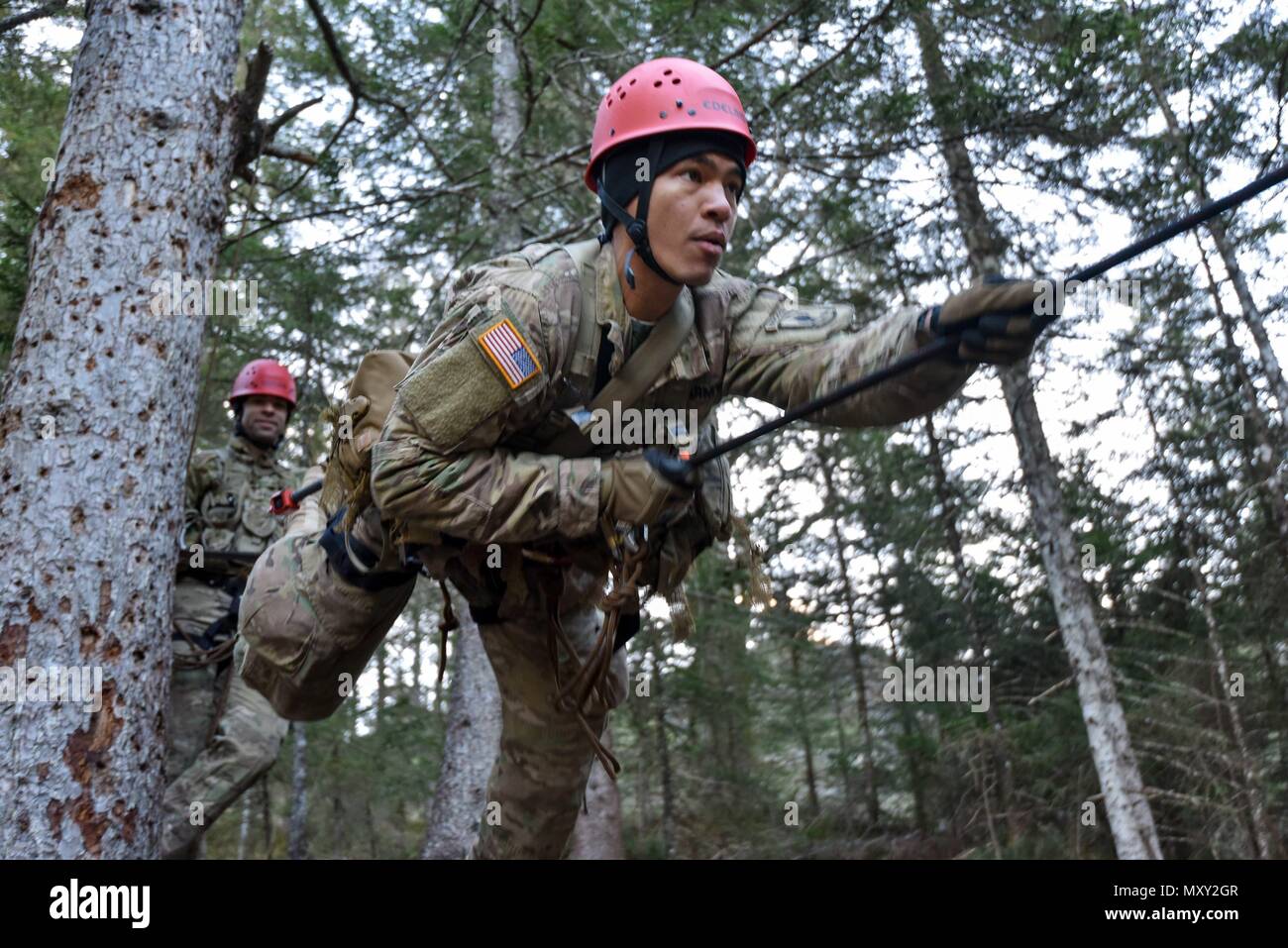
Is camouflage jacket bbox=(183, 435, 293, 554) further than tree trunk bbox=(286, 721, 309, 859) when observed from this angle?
No

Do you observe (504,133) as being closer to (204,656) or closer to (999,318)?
(204,656)

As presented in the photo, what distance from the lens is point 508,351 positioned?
351 cm

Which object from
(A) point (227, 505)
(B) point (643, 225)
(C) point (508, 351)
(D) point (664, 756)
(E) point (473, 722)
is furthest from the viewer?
(D) point (664, 756)

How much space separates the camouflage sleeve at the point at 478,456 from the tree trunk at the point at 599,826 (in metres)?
6.14

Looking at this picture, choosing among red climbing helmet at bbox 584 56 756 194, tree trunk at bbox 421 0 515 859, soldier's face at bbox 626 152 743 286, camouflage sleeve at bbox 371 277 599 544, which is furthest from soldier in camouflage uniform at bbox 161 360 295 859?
red climbing helmet at bbox 584 56 756 194

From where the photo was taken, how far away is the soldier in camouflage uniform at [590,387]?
351 cm

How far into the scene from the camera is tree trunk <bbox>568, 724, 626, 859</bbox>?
9.47 metres

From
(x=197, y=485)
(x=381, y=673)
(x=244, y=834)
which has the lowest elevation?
(x=244, y=834)

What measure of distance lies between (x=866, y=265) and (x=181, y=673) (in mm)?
7306

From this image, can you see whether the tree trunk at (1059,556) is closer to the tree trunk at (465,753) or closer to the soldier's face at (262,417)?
the tree trunk at (465,753)

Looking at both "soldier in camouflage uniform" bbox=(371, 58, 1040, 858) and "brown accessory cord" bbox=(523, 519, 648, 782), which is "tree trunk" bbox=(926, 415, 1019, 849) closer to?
"soldier in camouflage uniform" bbox=(371, 58, 1040, 858)

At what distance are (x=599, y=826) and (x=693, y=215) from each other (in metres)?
7.04

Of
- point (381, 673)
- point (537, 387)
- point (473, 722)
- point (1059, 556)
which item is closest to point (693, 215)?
point (537, 387)

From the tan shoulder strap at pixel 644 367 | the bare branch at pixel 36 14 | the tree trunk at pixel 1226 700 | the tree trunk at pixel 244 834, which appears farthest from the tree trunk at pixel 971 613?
the tree trunk at pixel 244 834
